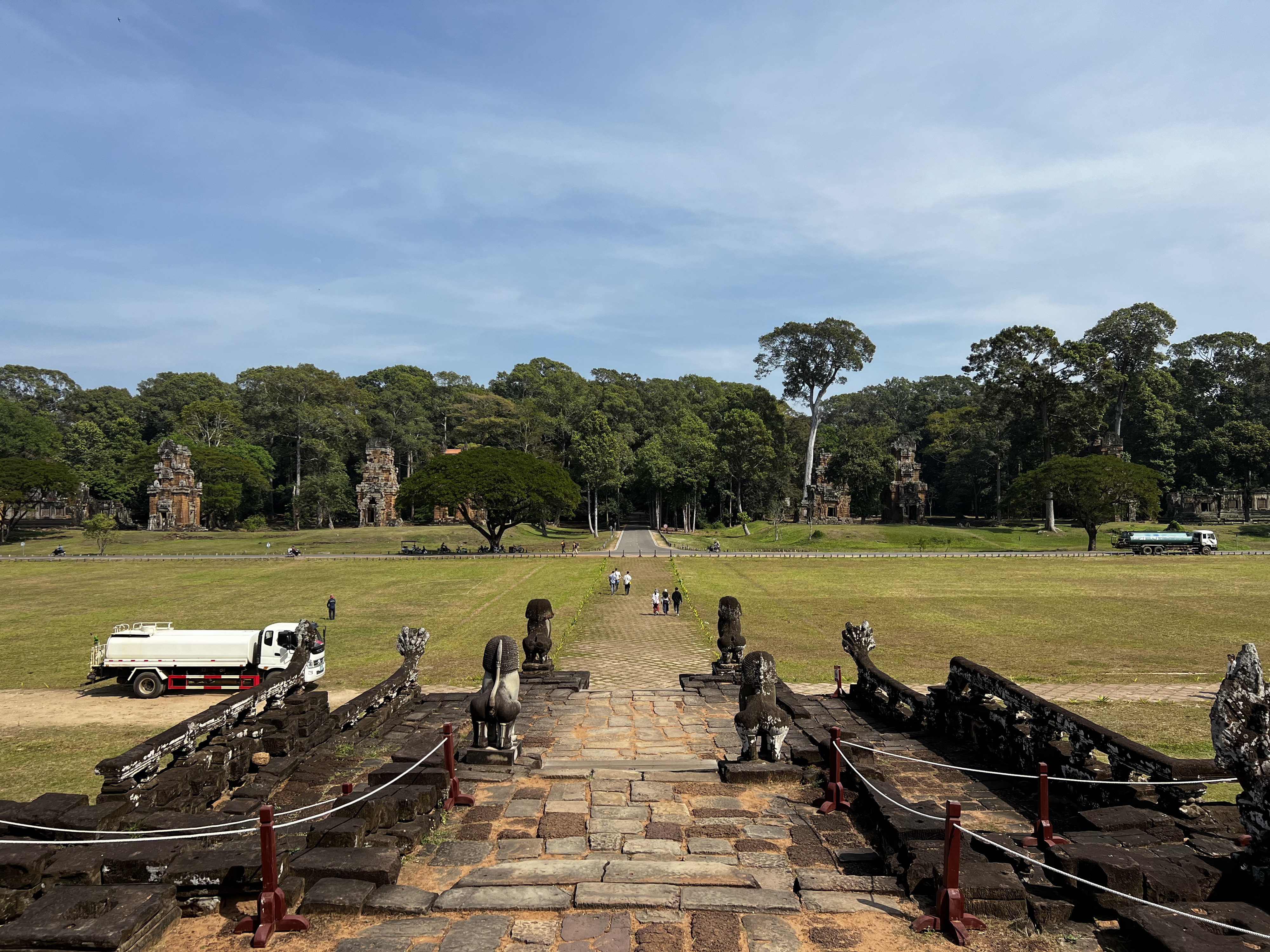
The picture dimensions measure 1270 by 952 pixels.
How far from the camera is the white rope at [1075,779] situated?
6.86m

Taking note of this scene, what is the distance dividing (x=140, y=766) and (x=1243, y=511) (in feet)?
313

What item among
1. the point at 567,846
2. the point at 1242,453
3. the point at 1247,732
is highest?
the point at 1242,453

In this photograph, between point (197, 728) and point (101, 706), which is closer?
point (197, 728)

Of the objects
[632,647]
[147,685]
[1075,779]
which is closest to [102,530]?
[147,685]

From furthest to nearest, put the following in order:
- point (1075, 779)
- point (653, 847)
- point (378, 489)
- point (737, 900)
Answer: point (378, 489) → point (1075, 779) → point (653, 847) → point (737, 900)

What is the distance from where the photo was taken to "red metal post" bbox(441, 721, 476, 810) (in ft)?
25.0

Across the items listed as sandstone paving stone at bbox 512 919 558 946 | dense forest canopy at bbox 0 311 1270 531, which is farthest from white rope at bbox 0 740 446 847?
dense forest canopy at bbox 0 311 1270 531

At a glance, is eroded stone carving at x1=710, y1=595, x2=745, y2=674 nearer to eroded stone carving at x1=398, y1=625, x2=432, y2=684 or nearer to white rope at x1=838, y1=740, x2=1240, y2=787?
white rope at x1=838, y1=740, x2=1240, y2=787

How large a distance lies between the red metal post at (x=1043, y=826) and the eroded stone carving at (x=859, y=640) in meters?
6.21

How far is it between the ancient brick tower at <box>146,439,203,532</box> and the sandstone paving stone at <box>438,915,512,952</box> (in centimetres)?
7312

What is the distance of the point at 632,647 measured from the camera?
68.4 feet

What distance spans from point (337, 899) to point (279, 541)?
61538 mm

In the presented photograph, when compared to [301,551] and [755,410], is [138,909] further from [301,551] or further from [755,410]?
[755,410]

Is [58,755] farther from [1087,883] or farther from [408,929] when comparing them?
[1087,883]
